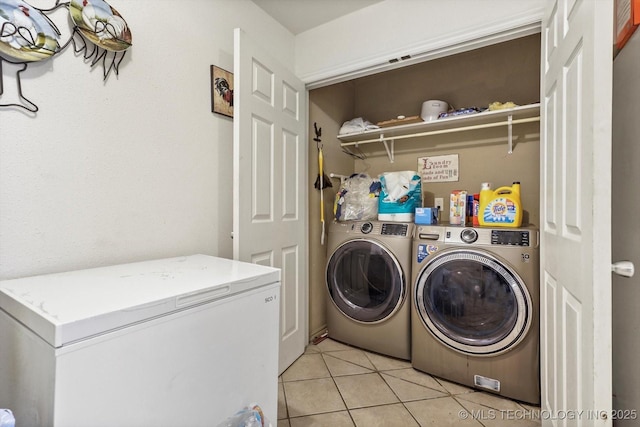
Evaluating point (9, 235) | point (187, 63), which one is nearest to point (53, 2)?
point (187, 63)

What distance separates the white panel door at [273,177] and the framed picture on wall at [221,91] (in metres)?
0.19

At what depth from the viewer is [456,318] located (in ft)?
5.97

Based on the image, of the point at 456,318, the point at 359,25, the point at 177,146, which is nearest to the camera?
the point at 177,146

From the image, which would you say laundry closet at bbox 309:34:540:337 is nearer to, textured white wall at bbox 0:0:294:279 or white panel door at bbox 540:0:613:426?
textured white wall at bbox 0:0:294:279

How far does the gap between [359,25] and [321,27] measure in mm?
310

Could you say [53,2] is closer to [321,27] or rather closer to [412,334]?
[321,27]

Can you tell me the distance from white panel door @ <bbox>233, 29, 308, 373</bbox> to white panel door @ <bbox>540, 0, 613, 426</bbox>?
4.50 feet

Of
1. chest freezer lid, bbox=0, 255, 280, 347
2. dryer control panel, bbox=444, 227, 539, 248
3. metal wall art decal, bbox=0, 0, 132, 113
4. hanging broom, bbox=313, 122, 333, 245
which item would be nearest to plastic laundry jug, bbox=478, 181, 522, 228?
dryer control panel, bbox=444, 227, 539, 248

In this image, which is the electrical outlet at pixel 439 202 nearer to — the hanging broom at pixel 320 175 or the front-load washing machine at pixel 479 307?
the front-load washing machine at pixel 479 307

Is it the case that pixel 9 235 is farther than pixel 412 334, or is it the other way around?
pixel 412 334

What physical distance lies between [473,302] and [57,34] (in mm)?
2341

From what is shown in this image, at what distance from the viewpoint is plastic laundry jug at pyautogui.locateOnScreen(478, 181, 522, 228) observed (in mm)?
1800

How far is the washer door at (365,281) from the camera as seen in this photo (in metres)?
2.06

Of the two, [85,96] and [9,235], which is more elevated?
[85,96]
